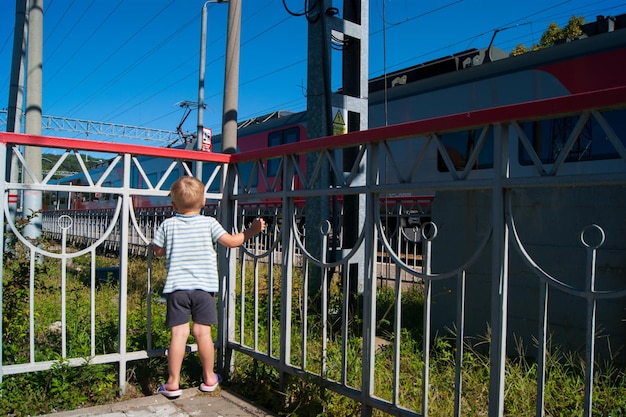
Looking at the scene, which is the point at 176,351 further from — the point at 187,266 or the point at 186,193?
the point at 186,193

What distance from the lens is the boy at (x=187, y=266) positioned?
297cm

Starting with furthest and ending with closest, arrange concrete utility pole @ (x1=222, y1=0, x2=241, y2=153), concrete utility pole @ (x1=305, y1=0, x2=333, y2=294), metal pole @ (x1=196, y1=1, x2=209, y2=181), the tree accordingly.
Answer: the tree, metal pole @ (x1=196, y1=1, x2=209, y2=181), concrete utility pole @ (x1=222, y1=0, x2=241, y2=153), concrete utility pole @ (x1=305, y1=0, x2=333, y2=294)

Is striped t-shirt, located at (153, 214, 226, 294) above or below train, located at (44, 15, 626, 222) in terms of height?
below

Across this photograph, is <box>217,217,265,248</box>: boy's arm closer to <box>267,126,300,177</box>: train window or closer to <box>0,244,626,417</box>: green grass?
<box>0,244,626,417</box>: green grass

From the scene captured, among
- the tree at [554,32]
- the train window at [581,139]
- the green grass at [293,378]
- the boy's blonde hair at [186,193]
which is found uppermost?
the tree at [554,32]

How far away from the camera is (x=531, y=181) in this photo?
192cm

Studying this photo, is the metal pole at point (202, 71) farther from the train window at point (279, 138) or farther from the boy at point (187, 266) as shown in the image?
the boy at point (187, 266)

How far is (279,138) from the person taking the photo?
546 inches

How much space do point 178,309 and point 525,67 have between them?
7.24 meters

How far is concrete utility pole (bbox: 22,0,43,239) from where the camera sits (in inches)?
326

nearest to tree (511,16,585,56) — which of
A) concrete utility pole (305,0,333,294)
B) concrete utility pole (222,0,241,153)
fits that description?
concrete utility pole (222,0,241,153)

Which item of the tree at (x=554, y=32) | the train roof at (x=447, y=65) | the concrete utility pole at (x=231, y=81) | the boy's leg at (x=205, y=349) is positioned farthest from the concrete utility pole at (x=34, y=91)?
the tree at (x=554, y=32)

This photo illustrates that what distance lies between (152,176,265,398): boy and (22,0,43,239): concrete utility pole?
6.16 metres

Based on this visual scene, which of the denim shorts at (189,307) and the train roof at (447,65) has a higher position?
the train roof at (447,65)
